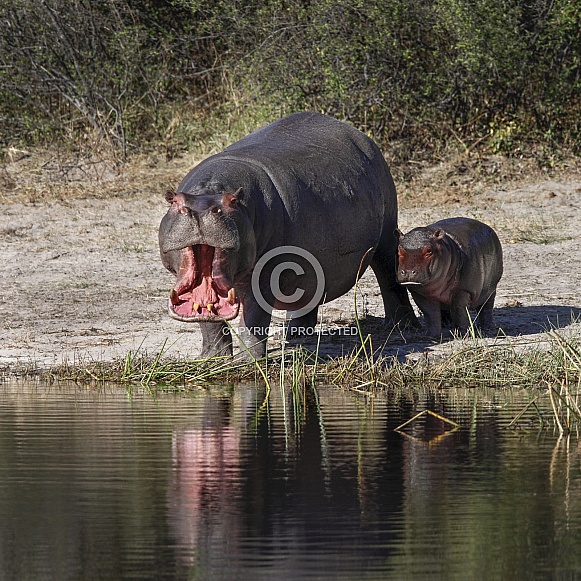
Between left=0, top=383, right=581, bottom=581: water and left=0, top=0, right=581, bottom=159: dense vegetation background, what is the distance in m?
7.58

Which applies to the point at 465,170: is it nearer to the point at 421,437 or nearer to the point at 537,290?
the point at 537,290

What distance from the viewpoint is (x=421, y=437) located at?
18.6 ft

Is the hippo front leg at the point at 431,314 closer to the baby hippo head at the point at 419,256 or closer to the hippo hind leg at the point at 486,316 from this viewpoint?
the baby hippo head at the point at 419,256

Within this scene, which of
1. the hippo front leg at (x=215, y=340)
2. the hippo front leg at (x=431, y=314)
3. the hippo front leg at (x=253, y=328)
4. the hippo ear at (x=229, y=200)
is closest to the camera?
the hippo ear at (x=229, y=200)

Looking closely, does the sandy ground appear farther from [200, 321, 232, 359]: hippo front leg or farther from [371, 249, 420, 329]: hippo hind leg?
[200, 321, 232, 359]: hippo front leg

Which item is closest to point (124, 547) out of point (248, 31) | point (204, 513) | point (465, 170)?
point (204, 513)

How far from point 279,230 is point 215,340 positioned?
2.37 ft

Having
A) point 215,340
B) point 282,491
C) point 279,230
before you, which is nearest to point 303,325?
point 215,340

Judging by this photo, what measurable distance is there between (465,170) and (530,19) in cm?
162

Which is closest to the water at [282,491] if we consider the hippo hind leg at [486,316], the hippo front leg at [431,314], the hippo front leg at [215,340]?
the hippo front leg at [215,340]

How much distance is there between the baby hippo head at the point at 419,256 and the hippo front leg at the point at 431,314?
0.23 m

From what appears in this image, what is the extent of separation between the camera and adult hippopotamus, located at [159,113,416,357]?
6.69 m

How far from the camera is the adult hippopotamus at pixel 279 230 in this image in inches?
263

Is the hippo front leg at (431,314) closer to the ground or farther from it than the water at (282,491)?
farther from it
